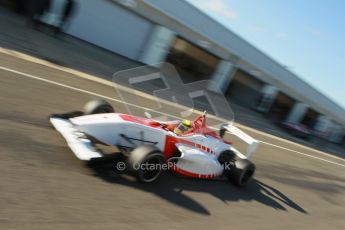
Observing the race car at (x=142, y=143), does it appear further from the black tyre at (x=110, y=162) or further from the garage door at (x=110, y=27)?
the garage door at (x=110, y=27)

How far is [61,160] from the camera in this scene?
20.5ft

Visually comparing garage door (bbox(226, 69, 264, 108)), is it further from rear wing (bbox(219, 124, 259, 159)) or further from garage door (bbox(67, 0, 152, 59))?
rear wing (bbox(219, 124, 259, 159))

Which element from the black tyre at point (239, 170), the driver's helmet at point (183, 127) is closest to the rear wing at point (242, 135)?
the black tyre at point (239, 170)

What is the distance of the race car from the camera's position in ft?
20.7

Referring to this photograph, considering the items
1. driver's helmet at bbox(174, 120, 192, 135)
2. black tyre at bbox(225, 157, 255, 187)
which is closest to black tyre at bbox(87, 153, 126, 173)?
driver's helmet at bbox(174, 120, 192, 135)

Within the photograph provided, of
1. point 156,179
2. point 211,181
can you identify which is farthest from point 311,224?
point 156,179

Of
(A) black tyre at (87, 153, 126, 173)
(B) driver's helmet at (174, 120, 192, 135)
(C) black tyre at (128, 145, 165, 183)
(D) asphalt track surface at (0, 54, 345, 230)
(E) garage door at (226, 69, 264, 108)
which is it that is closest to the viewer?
(D) asphalt track surface at (0, 54, 345, 230)

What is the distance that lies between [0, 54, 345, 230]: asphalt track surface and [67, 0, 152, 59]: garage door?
10385 millimetres

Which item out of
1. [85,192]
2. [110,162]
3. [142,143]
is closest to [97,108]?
[142,143]

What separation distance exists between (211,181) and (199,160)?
85 centimetres

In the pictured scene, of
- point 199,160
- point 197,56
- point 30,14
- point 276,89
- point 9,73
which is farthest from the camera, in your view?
point 276,89

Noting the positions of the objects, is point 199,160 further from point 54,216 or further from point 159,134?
point 54,216

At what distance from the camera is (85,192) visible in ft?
18.5

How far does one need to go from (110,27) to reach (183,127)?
1609 centimetres
